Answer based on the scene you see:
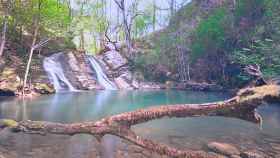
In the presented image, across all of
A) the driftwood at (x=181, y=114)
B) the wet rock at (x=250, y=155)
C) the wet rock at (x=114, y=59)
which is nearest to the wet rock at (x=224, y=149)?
the wet rock at (x=250, y=155)

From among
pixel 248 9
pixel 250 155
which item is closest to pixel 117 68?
pixel 248 9

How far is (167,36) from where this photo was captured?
Answer: 59.4 m

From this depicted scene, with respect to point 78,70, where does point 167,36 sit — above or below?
above

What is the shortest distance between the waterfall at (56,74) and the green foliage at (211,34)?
21.6 meters

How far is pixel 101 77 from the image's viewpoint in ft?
176

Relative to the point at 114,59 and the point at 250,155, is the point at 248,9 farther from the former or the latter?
the point at 250,155

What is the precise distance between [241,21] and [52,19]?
25.8m

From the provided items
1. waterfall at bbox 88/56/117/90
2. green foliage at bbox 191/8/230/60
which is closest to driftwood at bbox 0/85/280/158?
green foliage at bbox 191/8/230/60

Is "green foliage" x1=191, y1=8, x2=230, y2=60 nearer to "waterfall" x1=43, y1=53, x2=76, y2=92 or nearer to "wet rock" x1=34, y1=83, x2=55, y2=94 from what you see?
"waterfall" x1=43, y1=53, x2=76, y2=92

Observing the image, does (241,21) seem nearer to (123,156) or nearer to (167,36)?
(167,36)

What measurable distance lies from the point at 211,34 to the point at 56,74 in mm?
24468

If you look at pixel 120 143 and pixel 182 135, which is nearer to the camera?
pixel 120 143

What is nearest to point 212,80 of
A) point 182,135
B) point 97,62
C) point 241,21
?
point 241,21

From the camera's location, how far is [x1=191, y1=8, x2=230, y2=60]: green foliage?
4769 cm
